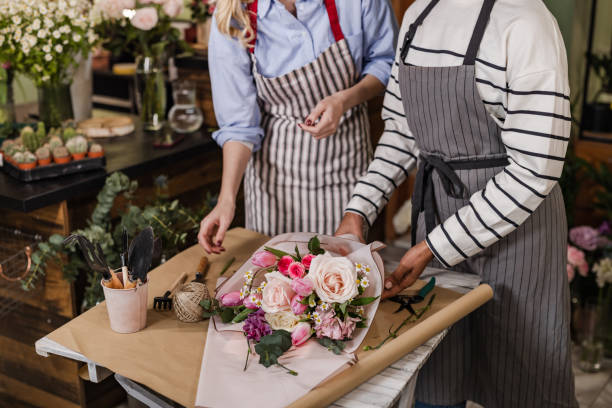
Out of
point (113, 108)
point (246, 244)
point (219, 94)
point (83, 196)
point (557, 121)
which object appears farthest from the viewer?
point (113, 108)

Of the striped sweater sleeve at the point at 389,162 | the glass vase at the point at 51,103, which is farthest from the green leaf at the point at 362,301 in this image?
the glass vase at the point at 51,103

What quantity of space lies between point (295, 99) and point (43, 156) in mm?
840

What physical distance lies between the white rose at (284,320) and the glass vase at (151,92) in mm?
1700

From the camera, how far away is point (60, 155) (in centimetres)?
210

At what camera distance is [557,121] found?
4.00 feet

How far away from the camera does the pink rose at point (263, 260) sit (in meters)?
1.25

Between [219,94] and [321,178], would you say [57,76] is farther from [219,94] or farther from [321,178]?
[321,178]

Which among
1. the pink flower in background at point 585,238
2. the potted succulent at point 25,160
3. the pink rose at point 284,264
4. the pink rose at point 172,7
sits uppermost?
the pink rose at point 172,7

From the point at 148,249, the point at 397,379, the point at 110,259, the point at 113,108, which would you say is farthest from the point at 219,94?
the point at 113,108

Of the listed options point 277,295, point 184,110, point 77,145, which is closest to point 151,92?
point 184,110

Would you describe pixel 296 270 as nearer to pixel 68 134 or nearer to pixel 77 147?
pixel 77 147

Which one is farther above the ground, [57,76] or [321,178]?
[57,76]

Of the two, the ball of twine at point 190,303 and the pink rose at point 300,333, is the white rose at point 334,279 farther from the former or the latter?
the ball of twine at point 190,303

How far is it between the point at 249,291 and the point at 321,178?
716 mm
